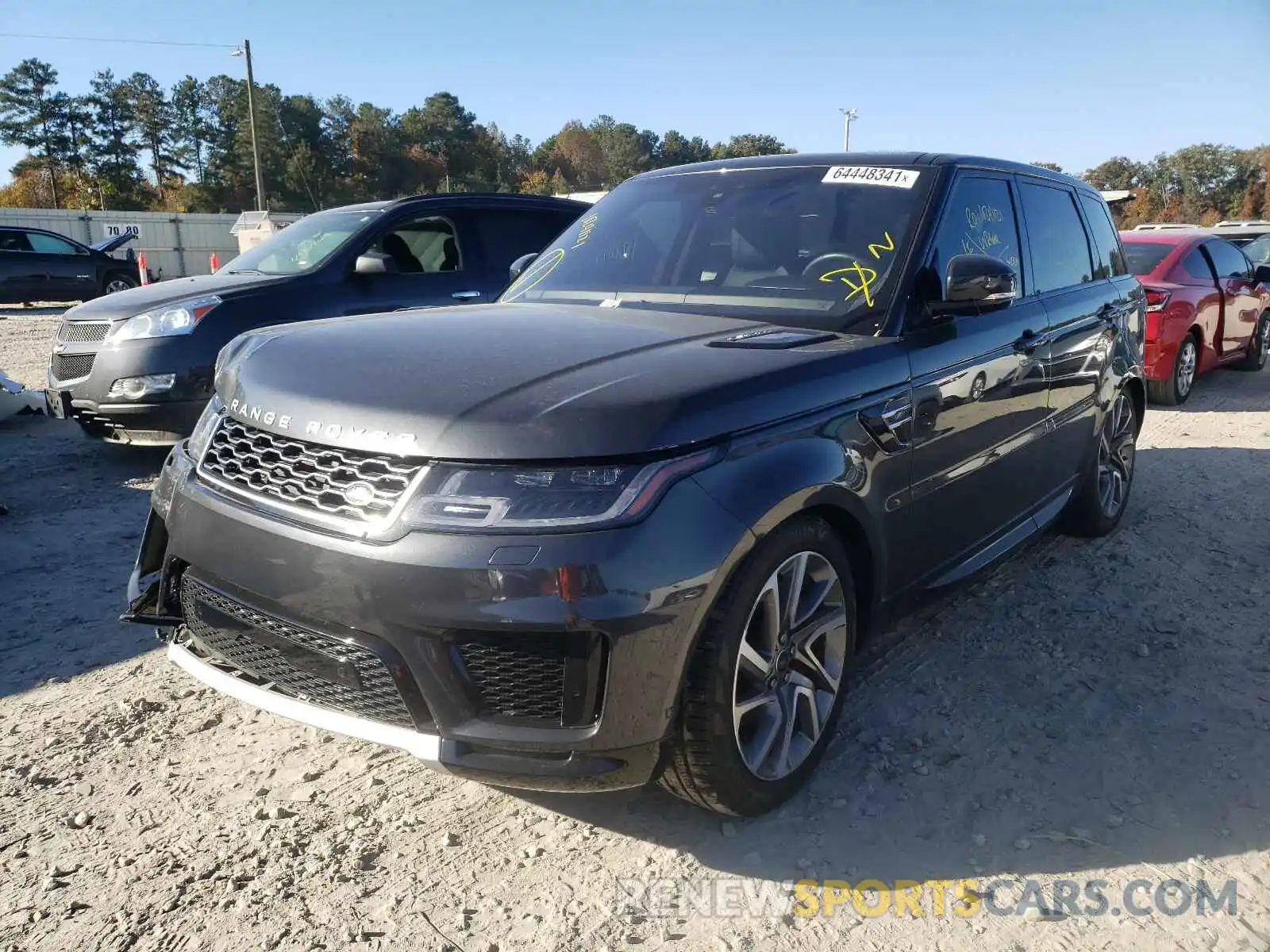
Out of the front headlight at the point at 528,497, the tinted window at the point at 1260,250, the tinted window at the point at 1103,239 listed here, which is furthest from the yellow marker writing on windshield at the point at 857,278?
the tinted window at the point at 1260,250

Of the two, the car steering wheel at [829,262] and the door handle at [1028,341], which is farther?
the door handle at [1028,341]

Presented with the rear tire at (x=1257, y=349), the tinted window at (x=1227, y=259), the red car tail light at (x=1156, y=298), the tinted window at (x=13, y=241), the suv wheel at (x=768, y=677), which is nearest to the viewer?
the suv wheel at (x=768, y=677)

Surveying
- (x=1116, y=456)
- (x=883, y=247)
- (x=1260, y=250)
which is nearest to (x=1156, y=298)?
(x=1116, y=456)

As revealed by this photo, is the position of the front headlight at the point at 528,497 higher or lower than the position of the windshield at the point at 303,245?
lower

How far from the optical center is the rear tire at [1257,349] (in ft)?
34.8

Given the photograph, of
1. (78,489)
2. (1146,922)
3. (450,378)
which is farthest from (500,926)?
(78,489)

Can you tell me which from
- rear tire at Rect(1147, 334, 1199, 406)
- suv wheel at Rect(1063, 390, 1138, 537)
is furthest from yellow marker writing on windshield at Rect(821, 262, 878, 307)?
rear tire at Rect(1147, 334, 1199, 406)

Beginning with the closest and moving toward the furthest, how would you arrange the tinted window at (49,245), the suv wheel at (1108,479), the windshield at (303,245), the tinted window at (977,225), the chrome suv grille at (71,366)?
the tinted window at (977,225) < the suv wheel at (1108,479) < the chrome suv grille at (71,366) < the windshield at (303,245) < the tinted window at (49,245)

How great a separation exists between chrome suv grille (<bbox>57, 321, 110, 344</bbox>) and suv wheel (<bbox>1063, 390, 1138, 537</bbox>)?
18.7 ft

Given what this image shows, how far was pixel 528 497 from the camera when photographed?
6.68ft

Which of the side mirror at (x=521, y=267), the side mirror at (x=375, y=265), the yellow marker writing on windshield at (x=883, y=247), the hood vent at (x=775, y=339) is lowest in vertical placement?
the hood vent at (x=775, y=339)

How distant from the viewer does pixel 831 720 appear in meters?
2.74

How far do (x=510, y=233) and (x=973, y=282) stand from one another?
4.71 meters

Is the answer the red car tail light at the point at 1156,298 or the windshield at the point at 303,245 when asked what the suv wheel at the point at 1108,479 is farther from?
the windshield at the point at 303,245
